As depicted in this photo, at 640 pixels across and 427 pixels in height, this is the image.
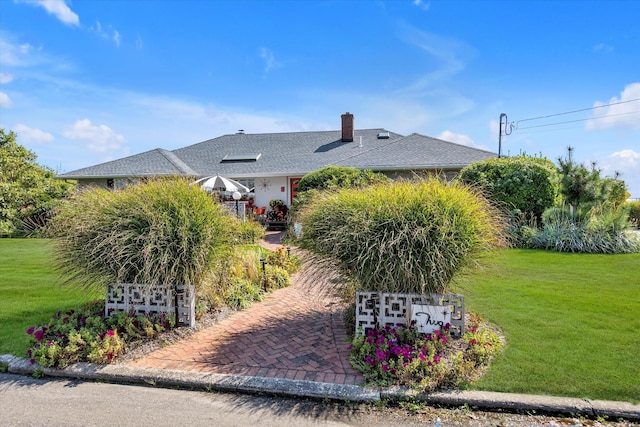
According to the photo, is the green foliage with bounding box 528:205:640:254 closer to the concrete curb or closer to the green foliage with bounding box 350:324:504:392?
the green foliage with bounding box 350:324:504:392

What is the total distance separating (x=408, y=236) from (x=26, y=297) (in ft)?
21.2

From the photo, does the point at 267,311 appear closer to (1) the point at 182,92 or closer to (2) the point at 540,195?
(2) the point at 540,195

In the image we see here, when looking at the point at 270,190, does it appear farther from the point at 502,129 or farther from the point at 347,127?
the point at 502,129

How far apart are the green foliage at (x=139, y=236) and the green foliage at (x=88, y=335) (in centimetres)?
46

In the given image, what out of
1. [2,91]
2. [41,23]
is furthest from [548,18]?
[2,91]

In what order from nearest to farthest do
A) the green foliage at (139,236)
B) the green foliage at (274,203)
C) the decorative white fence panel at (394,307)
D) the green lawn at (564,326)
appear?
1. the green lawn at (564,326)
2. the decorative white fence panel at (394,307)
3. the green foliage at (139,236)
4. the green foliage at (274,203)

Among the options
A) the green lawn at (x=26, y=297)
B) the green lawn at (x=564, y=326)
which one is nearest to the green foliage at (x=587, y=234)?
the green lawn at (x=564, y=326)

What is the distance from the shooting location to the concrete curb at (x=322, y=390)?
8.99ft

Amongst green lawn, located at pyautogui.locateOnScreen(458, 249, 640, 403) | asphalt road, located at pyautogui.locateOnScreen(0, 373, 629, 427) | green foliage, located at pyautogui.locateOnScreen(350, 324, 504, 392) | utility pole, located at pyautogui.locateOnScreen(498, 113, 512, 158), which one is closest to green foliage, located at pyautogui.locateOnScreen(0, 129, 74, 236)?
asphalt road, located at pyautogui.locateOnScreen(0, 373, 629, 427)

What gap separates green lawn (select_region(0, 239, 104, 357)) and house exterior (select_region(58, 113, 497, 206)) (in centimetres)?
648

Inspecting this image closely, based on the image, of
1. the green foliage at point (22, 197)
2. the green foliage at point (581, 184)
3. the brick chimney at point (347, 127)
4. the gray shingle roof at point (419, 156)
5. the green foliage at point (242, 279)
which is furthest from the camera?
the brick chimney at point (347, 127)

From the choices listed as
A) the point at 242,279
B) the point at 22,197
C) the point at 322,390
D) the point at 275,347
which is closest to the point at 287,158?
the point at 22,197

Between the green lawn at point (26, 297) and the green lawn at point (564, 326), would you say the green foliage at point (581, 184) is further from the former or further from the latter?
the green lawn at point (26, 297)

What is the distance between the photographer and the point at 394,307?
12.7 feet
